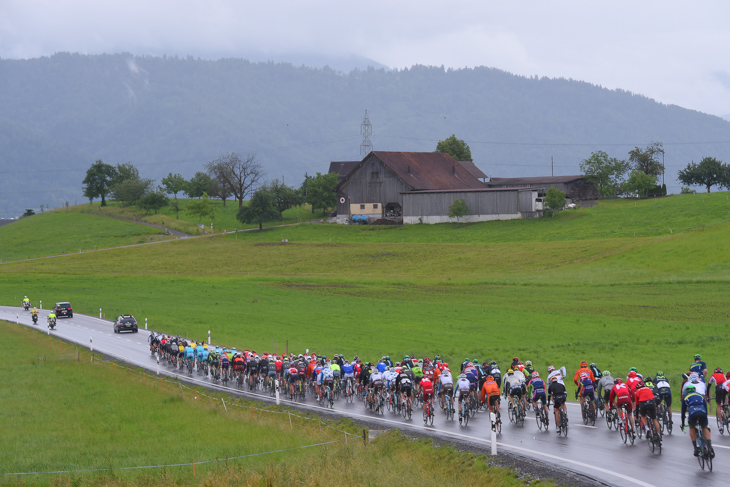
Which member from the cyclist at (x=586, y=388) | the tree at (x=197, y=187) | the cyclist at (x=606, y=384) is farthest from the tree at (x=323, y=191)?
the cyclist at (x=606, y=384)

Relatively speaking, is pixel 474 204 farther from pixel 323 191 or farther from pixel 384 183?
pixel 323 191

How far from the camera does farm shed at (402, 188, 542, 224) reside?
118m

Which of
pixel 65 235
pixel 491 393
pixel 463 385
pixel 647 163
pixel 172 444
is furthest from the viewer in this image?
pixel 647 163

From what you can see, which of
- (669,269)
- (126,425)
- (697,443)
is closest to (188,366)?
(126,425)

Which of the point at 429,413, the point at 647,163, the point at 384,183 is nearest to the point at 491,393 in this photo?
the point at 429,413

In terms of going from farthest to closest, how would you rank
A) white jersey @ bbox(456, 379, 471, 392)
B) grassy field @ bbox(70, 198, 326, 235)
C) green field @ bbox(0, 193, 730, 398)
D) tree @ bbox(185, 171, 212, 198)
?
tree @ bbox(185, 171, 212, 198) < grassy field @ bbox(70, 198, 326, 235) < green field @ bbox(0, 193, 730, 398) < white jersey @ bbox(456, 379, 471, 392)

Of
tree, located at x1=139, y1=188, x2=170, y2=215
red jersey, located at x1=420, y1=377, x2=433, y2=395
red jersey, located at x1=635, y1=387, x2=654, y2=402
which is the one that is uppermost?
tree, located at x1=139, y1=188, x2=170, y2=215

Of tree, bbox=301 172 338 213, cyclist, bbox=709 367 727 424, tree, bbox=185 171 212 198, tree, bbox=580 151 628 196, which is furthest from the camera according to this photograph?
tree, bbox=185 171 212 198

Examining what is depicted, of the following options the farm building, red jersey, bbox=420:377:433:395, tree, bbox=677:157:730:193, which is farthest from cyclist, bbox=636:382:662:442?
tree, bbox=677:157:730:193

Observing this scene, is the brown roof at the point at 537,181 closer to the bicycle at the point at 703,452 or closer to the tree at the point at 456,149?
the tree at the point at 456,149

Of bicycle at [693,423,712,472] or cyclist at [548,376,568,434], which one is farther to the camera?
cyclist at [548,376,568,434]

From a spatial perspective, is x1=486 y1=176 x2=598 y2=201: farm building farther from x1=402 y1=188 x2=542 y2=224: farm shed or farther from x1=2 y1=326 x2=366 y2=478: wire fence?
x1=2 y1=326 x2=366 y2=478: wire fence

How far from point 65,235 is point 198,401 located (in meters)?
116

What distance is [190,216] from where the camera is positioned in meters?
152
